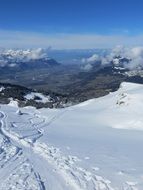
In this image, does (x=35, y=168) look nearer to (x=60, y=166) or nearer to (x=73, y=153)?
(x=60, y=166)

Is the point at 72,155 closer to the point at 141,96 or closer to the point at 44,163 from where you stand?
the point at 44,163

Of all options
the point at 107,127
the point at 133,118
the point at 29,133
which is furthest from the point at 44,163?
the point at 133,118

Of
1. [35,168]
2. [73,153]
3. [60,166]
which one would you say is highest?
[35,168]

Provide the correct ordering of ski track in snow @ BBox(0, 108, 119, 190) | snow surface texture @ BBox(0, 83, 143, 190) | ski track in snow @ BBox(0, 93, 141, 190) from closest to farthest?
ski track in snow @ BBox(0, 93, 141, 190) < ski track in snow @ BBox(0, 108, 119, 190) < snow surface texture @ BBox(0, 83, 143, 190)

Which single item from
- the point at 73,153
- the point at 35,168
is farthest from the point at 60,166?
the point at 73,153

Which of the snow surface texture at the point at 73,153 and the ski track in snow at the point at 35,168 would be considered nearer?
the ski track in snow at the point at 35,168

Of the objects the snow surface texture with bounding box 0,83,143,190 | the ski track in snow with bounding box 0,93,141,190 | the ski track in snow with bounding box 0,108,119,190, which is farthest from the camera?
the snow surface texture with bounding box 0,83,143,190

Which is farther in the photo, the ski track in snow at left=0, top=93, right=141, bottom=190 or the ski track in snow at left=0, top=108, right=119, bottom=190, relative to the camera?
the ski track in snow at left=0, top=108, right=119, bottom=190
